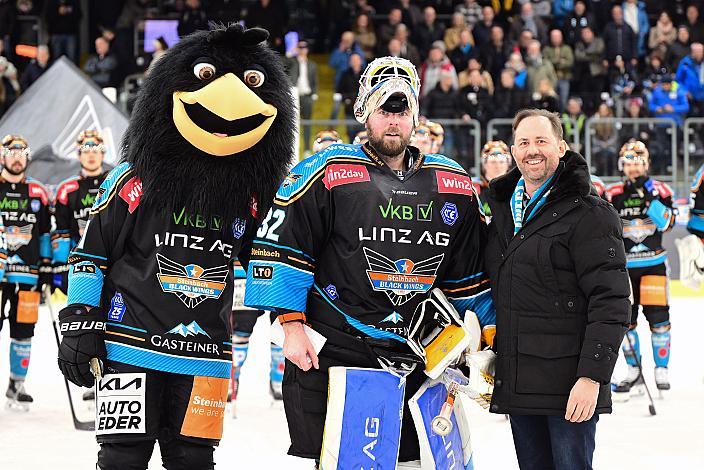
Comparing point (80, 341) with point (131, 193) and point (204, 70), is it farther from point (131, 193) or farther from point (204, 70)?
point (204, 70)

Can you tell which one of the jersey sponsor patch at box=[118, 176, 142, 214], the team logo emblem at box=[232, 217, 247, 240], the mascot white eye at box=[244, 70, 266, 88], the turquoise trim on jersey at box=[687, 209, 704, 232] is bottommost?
the turquoise trim on jersey at box=[687, 209, 704, 232]

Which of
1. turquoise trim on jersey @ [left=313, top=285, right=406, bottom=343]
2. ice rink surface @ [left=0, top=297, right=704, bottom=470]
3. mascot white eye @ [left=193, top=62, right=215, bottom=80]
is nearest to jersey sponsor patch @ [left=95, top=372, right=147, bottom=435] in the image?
turquoise trim on jersey @ [left=313, top=285, right=406, bottom=343]

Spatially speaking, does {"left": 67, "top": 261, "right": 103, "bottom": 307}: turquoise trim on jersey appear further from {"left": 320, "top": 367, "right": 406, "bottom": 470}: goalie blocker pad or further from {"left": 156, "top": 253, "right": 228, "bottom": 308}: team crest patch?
{"left": 320, "top": 367, "right": 406, "bottom": 470}: goalie blocker pad

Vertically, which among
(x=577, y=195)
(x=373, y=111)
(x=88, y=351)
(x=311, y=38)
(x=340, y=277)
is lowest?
(x=88, y=351)

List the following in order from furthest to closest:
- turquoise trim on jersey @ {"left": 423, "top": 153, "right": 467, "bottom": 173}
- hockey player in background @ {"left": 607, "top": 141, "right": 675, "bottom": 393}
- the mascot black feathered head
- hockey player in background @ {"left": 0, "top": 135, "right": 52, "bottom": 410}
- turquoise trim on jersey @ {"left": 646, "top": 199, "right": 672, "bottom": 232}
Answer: turquoise trim on jersey @ {"left": 646, "top": 199, "right": 672, "bottom": 232} < hockey player in background @ {"left": 607, "top": 141, "right": 675, "bottom": 393} < hockey player in background @ {"left": 0, "top": 135, "right": 52, "bottom": 410} < the mascot black feathered head < turquoise trim on jersey @ {"left": 423, "top": 153, "right": 467, "bottom": 173}

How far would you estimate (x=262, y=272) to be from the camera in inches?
146

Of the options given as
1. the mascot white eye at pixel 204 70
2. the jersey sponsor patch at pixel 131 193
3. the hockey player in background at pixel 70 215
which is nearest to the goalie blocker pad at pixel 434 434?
the jersey sponsor patch at pixel 131 193

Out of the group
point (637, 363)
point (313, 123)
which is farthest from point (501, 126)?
point (637, 363)

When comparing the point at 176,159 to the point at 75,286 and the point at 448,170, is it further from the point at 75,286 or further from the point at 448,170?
the point at 448,170

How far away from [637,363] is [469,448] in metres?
3.95

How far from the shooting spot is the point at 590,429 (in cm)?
351

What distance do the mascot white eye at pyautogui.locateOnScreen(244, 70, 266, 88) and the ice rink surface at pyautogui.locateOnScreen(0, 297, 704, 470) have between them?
7.55 feet

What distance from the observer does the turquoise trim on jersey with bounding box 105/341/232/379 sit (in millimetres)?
3838

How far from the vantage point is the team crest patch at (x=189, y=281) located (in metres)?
3.87
